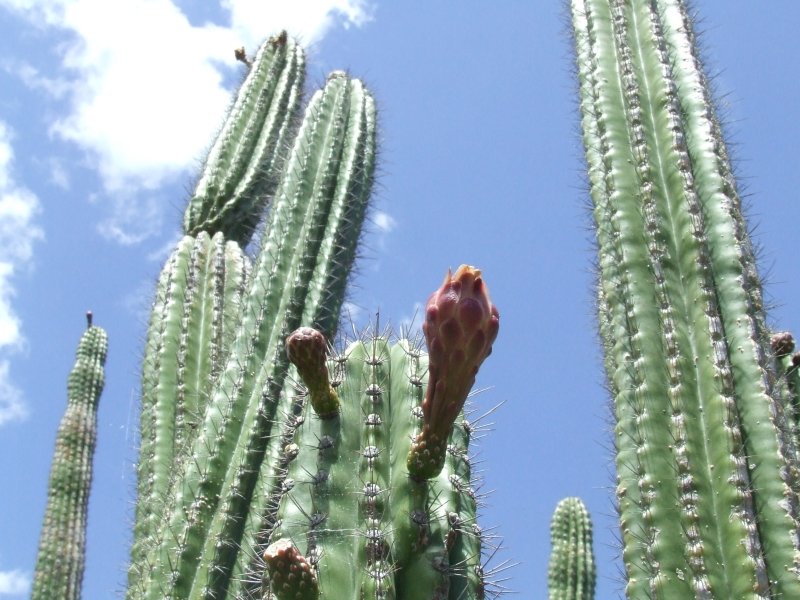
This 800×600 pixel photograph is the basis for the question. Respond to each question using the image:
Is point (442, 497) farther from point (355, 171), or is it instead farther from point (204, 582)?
point (355, 171)

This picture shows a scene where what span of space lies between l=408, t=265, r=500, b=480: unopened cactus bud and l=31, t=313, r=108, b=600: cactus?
5.85 metres

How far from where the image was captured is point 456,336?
213cm

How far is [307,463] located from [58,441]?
19.5 ft

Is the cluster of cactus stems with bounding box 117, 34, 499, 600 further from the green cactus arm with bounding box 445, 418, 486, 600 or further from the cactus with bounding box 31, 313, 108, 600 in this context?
the cactus with bounding box 31, 313, 108, 600

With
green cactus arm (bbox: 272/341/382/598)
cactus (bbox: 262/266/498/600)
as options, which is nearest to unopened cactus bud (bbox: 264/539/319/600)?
cactus (bbox: 262/266/498/600)

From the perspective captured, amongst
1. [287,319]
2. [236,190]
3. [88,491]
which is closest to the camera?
[287,319]

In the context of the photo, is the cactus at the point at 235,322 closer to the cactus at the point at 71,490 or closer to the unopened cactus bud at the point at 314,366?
the unopened cactus bud at the point at 314,366

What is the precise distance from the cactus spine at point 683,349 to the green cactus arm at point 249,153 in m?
2.59

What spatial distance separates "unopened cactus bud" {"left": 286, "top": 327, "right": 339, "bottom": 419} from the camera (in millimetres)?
2562

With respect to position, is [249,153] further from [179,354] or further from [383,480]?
[383,480]

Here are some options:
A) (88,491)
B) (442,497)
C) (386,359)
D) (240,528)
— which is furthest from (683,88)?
(88,491)

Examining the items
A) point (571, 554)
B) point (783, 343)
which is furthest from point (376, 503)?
point (571, 554)

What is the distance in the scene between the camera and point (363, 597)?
7.34 feet

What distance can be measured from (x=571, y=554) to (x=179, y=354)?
3.79 meters
